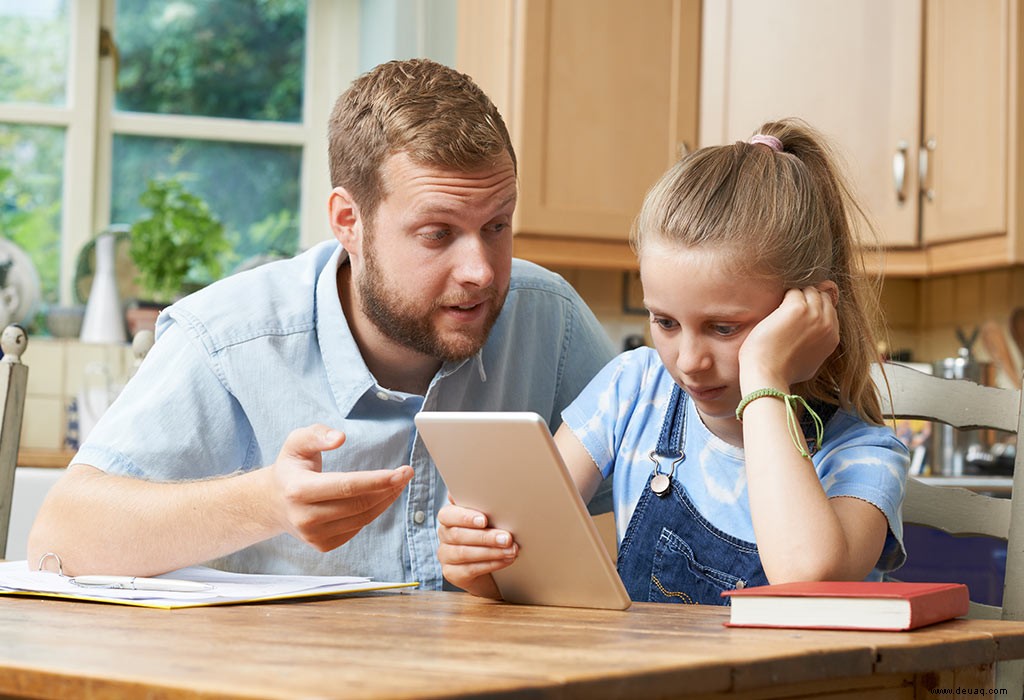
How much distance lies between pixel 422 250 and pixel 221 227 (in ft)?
7.00

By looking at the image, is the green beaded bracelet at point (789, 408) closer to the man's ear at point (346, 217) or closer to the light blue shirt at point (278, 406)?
the light blue shirt at point (278, 406)

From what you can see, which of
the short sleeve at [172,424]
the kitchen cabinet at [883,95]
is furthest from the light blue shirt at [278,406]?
the kitchen cabinet at [883,95]

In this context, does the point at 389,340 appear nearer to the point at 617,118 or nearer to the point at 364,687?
the point at 364,687

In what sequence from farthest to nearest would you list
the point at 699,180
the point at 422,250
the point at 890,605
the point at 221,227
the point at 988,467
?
the point at 221,227
the point at 988,467
the point at 422,250
the point at 699,180
the point at 890,605

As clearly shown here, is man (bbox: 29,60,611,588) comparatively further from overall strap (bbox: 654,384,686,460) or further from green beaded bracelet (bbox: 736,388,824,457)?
green beaded bracelet (bbox: 736,388,824,457)

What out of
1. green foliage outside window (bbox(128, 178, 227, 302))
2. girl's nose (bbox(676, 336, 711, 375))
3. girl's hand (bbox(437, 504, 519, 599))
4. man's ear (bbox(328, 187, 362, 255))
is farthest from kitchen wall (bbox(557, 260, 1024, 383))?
girl's hand (bbox(437, 504, 519, 599))

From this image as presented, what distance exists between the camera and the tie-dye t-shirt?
1.22 metres

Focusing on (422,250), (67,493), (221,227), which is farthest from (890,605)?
(221,227)

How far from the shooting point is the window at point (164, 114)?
361 cm

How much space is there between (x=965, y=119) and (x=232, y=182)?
2.11 m

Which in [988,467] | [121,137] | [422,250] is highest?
[121,137]

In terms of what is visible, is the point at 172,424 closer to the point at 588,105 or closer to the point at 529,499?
the point at 529,499

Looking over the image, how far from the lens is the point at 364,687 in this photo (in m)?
0.60

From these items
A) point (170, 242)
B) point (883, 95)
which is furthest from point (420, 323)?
point (883, 95)
